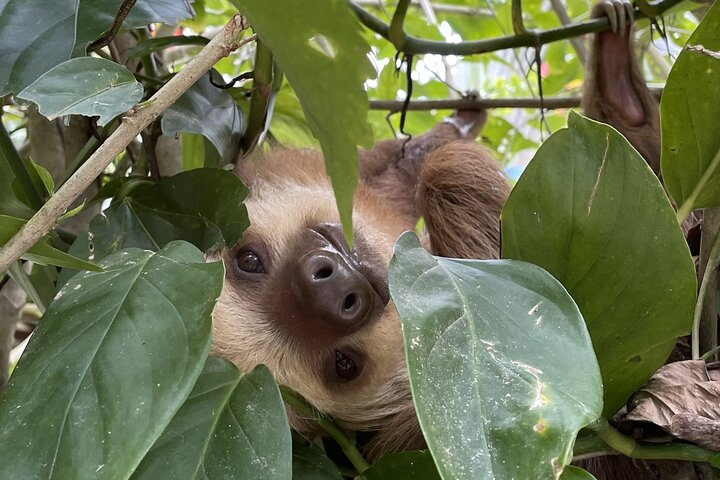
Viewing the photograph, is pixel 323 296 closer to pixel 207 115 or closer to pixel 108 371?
pixel 207 115

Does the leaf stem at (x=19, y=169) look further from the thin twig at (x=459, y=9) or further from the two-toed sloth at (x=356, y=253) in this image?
the thin twig at (x=459, y=9)

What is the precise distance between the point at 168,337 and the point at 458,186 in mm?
1765

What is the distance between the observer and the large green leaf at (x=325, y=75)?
73 centimetres

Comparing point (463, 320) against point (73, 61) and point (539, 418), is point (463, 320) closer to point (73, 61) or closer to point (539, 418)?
point (539, 418)

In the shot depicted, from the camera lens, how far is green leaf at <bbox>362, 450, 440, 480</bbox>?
1.08m

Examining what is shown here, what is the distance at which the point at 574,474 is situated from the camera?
94 centimetres

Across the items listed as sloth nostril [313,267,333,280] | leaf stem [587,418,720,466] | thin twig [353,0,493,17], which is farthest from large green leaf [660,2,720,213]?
thin twig [353,0,493,17]

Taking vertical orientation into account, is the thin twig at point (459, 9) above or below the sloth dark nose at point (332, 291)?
above

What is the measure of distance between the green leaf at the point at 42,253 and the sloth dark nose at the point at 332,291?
666 millimetres

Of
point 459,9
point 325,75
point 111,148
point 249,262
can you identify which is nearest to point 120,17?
point 111,148

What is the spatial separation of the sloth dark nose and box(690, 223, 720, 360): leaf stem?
0.67 m

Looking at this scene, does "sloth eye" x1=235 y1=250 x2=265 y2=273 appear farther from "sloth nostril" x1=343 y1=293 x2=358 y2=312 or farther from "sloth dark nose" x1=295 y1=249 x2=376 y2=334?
"sloth nostril" x1=343 y1=293 x2=358 y2=312

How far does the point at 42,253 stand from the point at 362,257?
984mm

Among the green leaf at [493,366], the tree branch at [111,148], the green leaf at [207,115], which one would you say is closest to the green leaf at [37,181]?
the green leaf at [207,115]
